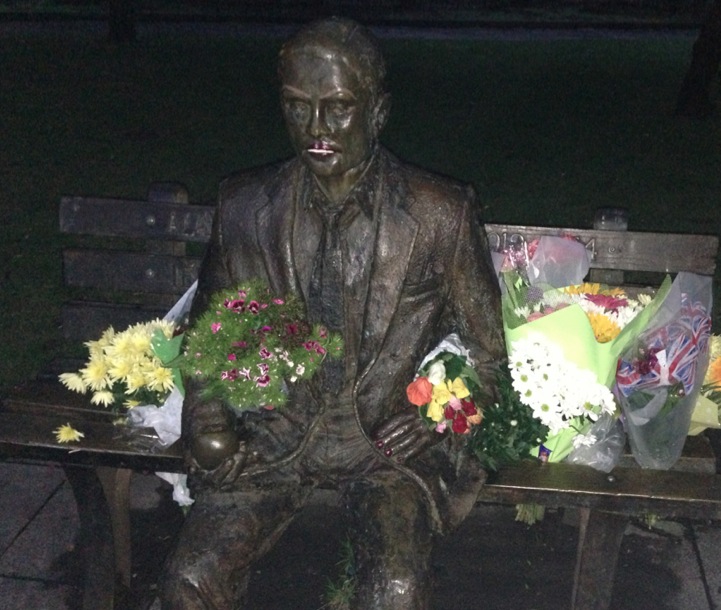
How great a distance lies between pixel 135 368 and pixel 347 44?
4.77 ft

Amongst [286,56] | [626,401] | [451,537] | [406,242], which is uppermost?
[286,56]

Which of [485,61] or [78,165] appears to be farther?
[485,61]

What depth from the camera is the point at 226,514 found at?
3.20 metres

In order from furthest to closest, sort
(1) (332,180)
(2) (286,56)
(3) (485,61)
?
(3) (485,61) < (1) (332,180) < (2) (286,56)

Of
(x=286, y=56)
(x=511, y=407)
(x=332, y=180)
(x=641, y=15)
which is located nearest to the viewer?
(x=286, y=56)

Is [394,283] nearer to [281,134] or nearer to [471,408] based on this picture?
[471,408]

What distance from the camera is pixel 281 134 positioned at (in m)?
11.8

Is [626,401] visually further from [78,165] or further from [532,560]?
[78,165]

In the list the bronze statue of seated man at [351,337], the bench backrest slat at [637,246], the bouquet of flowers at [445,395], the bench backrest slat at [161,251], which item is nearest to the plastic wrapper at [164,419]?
the bronze statue of seated man at [351,337]

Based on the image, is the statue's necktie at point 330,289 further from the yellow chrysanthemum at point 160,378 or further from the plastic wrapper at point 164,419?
the yellow chrysanthemum at point 160,378

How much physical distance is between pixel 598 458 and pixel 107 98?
11691 mm

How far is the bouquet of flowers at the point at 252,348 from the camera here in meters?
3.07

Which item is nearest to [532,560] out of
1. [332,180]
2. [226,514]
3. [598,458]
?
[598,458]

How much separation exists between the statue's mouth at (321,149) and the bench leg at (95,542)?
148cm
